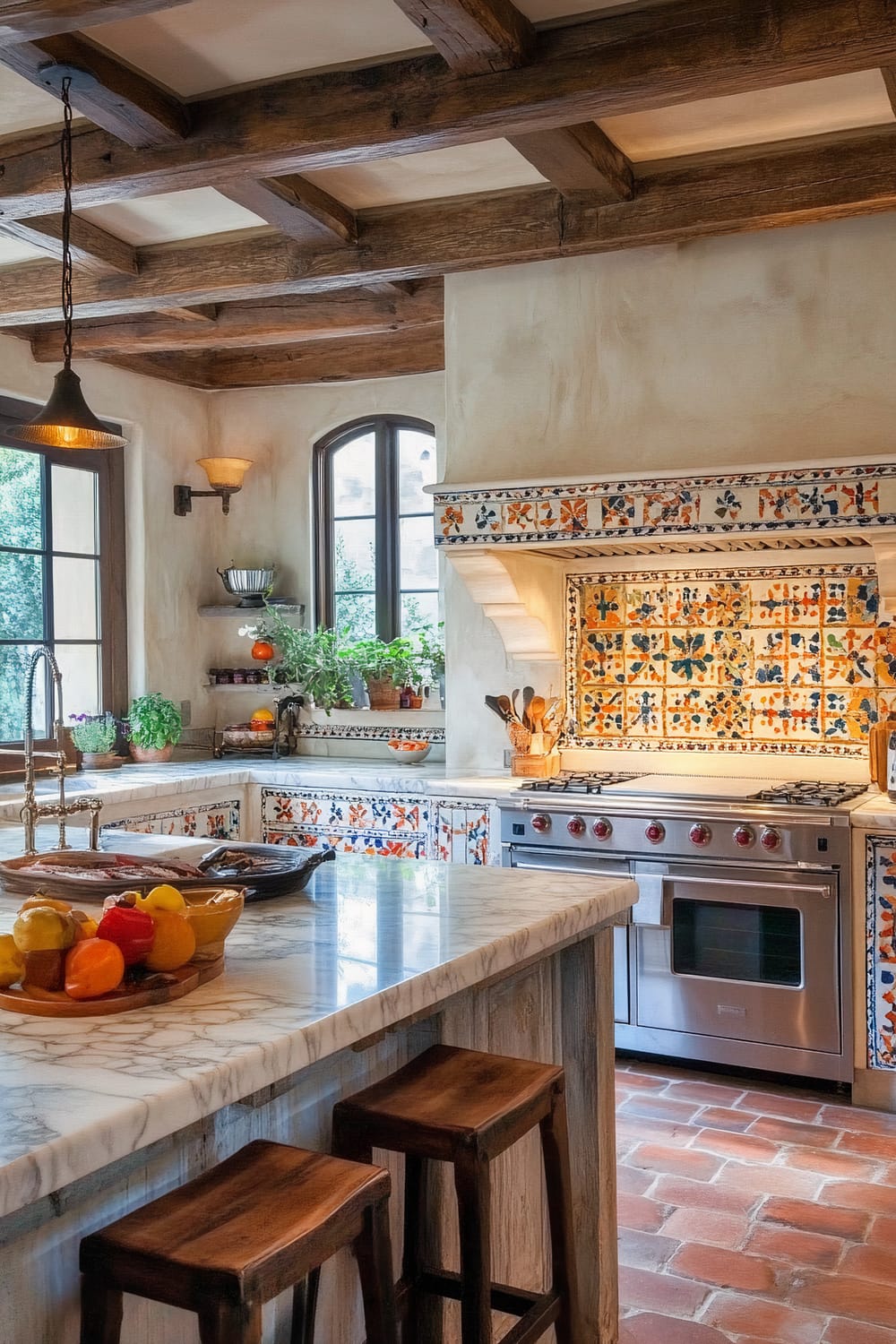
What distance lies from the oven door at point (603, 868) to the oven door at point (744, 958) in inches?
1.9

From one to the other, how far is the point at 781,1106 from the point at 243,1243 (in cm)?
283

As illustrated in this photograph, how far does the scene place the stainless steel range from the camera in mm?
3850

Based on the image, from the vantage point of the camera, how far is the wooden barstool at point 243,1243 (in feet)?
4.45

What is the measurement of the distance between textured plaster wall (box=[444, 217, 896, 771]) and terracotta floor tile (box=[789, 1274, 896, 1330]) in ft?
7.27

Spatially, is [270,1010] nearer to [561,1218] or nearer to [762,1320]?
[561,1218]

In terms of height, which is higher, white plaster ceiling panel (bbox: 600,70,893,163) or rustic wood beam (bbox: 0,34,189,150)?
white plaster ceiling panel (bbox: 600,70,893,163)

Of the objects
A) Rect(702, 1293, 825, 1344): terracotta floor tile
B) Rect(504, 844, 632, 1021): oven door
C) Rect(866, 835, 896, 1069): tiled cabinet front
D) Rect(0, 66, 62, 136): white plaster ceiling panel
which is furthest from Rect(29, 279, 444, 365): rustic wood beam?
Rect(702, 1293, 825, 1344): terracotta floor tile

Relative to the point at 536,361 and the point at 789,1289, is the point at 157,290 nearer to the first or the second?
the point at 536,361

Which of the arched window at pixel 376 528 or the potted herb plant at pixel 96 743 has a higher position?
the arched window at pixel 376 528

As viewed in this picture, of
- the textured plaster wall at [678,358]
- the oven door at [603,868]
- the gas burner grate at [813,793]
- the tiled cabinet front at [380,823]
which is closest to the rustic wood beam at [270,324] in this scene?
the textured plaster wall at [678,358]

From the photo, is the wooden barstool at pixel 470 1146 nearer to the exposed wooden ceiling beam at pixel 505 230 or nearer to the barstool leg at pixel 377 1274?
the barstool leg at pixel 377 1274

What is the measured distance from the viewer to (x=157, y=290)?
14.8 feet

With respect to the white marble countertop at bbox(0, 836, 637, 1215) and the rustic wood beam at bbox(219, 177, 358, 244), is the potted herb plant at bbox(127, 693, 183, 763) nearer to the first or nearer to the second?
the rustic wood beam at bbox(219, 177, 358, 244)

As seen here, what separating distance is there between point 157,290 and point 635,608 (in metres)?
2.19
